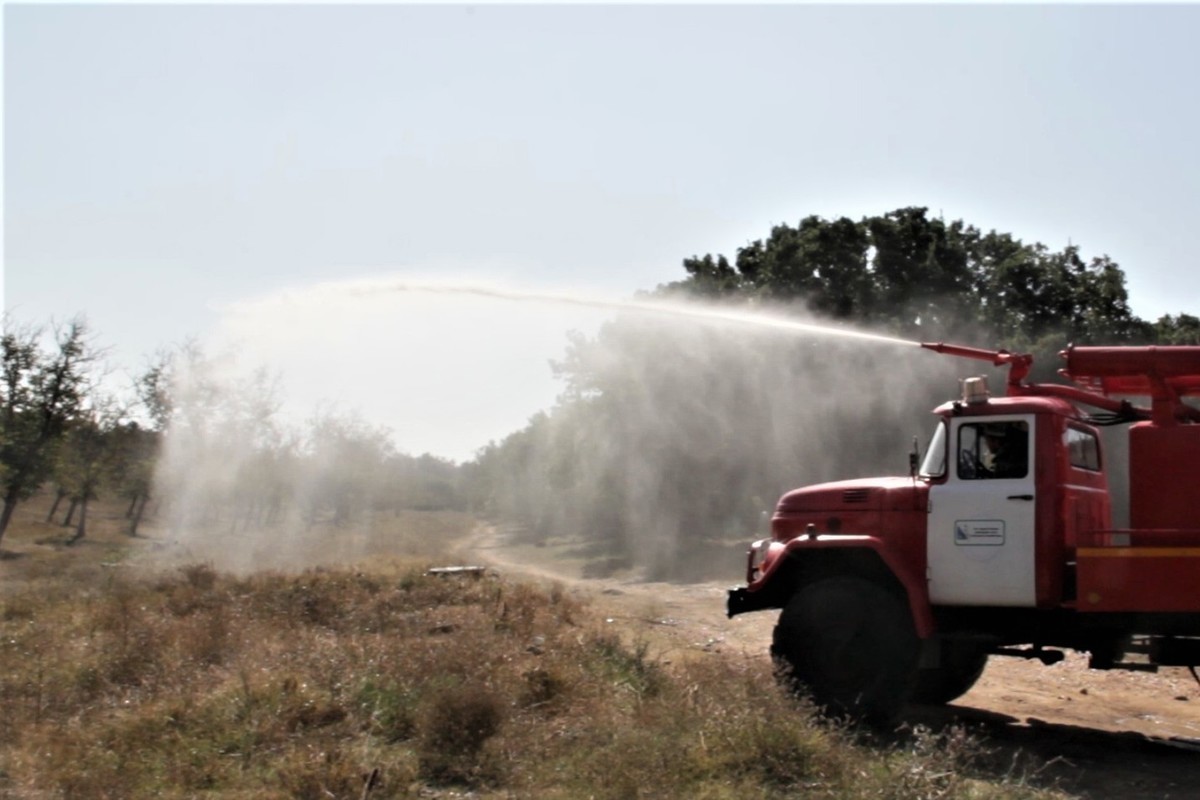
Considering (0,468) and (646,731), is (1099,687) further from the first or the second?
(0,468)

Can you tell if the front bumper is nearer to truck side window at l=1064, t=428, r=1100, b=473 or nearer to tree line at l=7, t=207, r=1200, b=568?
truck side window at l=1064, t=428, r=1100, b=473

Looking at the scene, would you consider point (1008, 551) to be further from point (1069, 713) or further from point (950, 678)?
point (1069, 713)

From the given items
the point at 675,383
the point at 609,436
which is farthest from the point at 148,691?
the point at 609,436

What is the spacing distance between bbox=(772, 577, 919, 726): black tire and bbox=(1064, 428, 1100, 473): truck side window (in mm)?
2098

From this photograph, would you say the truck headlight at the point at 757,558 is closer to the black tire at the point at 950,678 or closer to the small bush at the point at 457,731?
the black tire at the point at 950,678

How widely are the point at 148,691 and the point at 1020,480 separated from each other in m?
8.77

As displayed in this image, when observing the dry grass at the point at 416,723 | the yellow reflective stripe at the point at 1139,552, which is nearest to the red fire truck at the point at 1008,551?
the yellow reflective stripe at the point at 1139,552

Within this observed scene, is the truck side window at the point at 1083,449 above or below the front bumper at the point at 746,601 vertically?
above

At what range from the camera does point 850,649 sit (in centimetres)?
986

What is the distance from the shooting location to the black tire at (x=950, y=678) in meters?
11.6

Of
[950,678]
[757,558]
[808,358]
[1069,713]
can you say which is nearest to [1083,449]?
[950,678]

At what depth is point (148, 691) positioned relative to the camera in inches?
439

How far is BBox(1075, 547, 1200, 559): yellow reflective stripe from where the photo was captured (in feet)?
29.2

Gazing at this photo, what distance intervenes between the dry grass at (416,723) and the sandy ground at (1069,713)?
2.92ft
